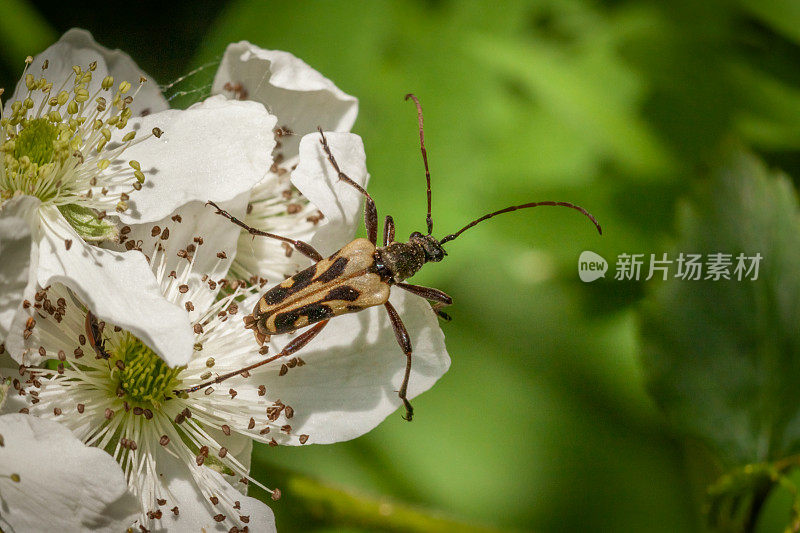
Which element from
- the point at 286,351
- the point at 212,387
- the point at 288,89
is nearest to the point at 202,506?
the point at 212,387

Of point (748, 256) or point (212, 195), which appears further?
point (748, 256)

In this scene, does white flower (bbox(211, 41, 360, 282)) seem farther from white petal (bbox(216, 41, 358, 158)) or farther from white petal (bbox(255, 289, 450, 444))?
white petal (bbox(255, 289, 450, 444))

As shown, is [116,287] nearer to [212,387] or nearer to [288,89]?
[212,387]

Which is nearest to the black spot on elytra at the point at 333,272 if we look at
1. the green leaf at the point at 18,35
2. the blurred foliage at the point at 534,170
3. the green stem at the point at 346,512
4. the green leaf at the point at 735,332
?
the green stem at the point at 346,512

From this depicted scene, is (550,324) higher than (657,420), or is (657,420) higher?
(550,324)

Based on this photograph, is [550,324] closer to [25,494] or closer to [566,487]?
[566,487]

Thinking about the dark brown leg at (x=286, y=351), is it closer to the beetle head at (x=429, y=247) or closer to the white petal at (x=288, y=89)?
the beetle head at (x=429, y=247)

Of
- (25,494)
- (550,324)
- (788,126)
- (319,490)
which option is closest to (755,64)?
(788,126)
